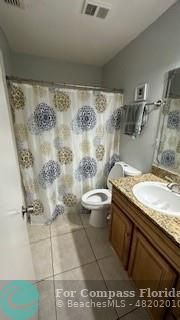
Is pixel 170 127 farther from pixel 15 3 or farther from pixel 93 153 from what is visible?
pixel 15 3

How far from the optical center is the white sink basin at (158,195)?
1175 millimetres

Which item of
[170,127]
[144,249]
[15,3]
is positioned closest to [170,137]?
[170,127]

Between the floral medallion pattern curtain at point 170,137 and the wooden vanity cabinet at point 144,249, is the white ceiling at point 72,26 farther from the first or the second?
the wooden vanity cabinet at point 144,249

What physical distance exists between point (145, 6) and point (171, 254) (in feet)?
5.94

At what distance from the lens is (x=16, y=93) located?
1503 millimetres

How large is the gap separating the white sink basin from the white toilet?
14.6 inches

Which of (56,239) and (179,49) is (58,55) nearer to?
(179,49)

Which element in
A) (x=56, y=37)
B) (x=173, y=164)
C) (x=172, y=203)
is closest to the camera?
(x=172, y=203)

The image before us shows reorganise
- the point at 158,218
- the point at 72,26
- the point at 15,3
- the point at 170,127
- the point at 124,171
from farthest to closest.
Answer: the point at 124,171 < the point at 72,26 < the point at 170,127 < the point at 15,3 < the point at 158,218

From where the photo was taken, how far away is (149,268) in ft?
3.22

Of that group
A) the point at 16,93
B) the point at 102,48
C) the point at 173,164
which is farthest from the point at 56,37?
the point at 173,164

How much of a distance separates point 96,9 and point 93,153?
55.4 inches

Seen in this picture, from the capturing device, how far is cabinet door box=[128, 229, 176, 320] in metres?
0.84

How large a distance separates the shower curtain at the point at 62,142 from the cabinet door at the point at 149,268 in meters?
1.12
